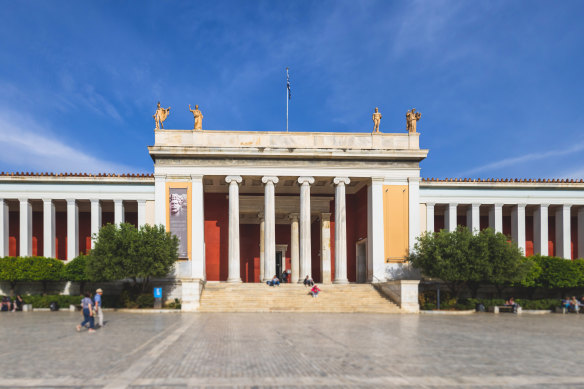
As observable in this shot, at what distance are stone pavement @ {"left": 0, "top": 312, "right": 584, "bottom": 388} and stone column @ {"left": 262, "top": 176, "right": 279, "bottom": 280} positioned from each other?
14291 mm

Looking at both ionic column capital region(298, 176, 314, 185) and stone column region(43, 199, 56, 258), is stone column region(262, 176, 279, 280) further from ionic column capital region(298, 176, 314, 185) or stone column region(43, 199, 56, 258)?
stone column region(43, 199, 56, 258)

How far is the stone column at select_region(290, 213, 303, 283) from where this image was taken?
3697 centimetres

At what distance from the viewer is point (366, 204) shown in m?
36.3

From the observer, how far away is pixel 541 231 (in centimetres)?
3566

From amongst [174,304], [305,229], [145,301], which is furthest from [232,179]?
[145,301]

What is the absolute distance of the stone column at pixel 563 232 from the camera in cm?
3547

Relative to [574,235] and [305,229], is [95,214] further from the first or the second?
[574,235]

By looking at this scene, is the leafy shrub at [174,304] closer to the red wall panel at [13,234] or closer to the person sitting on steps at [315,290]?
the person sitting on steps at [315,290]

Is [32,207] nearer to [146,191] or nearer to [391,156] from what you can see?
[146,191]

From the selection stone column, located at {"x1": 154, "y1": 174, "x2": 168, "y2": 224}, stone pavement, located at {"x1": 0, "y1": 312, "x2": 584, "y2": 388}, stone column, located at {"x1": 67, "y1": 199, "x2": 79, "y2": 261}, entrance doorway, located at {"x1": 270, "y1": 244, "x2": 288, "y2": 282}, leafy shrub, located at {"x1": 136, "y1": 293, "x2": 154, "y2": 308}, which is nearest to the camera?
stone pavement, located at {"x1": 0, "y1": 312, "x2": 584, "y2": 388}

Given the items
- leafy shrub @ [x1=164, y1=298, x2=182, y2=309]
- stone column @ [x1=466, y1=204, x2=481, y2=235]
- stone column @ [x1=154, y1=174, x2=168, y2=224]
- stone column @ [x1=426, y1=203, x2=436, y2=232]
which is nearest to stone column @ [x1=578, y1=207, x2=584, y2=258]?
stone column @ [x1=466, y1=204, x2=481, y2=235]

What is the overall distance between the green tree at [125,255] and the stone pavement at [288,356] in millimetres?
8287

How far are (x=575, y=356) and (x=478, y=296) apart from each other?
2141 centimetres

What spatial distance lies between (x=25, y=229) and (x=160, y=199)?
932 centimetres
